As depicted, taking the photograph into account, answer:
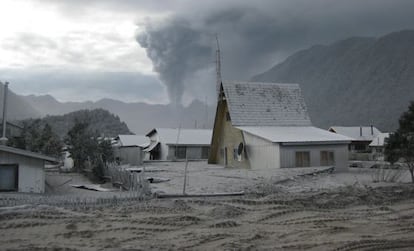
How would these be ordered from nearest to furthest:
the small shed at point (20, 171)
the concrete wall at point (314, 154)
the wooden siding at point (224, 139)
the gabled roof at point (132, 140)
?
the small shed at point (20, 171) < the concrete wall at point (314, 154) < the wooden siding at point (224, 139) < the gabled roof at point (132, 140)

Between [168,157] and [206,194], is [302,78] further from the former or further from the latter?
[206,194]

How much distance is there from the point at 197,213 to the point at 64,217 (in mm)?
3346

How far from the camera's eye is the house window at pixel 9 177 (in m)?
17.3

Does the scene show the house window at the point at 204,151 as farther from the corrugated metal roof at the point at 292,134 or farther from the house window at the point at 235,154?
the corrugated metal roof at the point at 292,134

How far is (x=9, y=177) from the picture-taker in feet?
57.2

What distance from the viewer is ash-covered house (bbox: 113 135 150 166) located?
4331cm

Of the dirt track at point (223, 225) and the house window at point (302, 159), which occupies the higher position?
the house window at point (302, 159)

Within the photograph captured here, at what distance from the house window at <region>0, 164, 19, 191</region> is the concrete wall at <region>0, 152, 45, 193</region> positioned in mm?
114

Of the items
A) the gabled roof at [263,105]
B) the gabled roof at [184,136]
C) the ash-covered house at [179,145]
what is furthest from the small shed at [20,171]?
the gabled roof at [184,136]

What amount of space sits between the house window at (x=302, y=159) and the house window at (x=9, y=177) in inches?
618

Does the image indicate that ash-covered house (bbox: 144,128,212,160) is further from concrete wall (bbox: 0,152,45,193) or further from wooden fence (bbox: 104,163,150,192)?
concrete wall (bbox: 0,152,45,193)

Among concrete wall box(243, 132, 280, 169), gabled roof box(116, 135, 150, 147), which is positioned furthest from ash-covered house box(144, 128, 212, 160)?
concrete wall box(243, 132, 280, 169)

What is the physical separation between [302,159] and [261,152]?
262cm

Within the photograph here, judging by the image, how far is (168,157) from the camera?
48.6 meters
